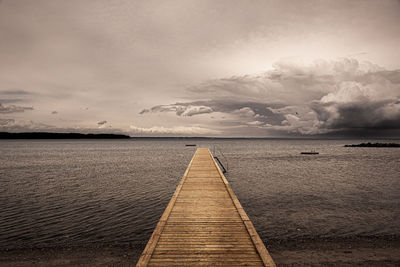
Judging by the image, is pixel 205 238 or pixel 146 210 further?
pixel 146 210

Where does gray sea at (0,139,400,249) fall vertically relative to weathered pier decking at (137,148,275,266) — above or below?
below

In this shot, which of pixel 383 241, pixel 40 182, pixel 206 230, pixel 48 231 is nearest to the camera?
pixel 206 230

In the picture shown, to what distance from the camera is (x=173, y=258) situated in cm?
527

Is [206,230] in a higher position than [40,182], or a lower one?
higher

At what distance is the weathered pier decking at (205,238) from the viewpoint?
17.1 feet

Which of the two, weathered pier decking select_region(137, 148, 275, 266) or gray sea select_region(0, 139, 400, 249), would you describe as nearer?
weathered pier decking select_region(137, 148, 275, 266)

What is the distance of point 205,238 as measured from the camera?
6285 mm

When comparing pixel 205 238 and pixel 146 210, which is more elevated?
pixel 205 238

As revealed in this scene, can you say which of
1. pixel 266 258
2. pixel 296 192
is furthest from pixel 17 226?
pixel 296 192

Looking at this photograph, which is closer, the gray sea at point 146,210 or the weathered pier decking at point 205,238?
the weathered pier decking at point 205,238

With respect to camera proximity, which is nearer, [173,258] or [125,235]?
[173,258]

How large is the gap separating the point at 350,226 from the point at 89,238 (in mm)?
11084

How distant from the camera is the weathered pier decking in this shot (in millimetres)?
5203

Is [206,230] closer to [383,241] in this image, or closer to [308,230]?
[308,230]
